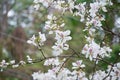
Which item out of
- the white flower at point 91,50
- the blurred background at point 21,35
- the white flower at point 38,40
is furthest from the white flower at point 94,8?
the blurred background at point 21,35

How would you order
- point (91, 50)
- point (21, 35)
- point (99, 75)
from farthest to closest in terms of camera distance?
point (21, 35), point (99, 75), point (91, 50)

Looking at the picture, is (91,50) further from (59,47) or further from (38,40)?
(38,40)

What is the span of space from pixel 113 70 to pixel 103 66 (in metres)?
0.38

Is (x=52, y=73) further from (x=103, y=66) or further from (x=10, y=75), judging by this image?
(x=10, y=75)

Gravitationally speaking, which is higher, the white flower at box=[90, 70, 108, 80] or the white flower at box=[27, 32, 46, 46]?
the white flower at box=[27, 32, 46, 46]

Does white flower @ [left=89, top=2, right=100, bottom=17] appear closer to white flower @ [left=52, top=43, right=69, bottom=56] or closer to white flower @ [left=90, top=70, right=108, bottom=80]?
white flower @ [left=52, top=43, right=69, bottom=56]

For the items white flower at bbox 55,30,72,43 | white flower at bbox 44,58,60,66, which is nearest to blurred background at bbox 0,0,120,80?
white flower at bbox 44,58,60,66

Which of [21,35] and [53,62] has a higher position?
[21,35]

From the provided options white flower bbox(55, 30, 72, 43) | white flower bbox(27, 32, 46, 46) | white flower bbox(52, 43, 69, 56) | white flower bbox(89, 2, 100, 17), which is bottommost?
white flower bbox(52, 43, 69, 56)

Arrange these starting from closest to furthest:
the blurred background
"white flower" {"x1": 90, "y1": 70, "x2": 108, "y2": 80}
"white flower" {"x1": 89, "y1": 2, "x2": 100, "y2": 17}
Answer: "white flower" {"x1": 89, "y1": 2, "x2": 100, "y2": 17}, "white flower" {"x1": 90, "y1": 70, "x2": 108, "y2": 80}, the blurred background

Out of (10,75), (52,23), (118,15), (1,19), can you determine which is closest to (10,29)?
(1,19)

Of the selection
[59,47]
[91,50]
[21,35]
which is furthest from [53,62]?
[21,35]

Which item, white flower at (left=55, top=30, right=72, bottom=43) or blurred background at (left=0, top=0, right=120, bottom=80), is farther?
blurred background at (left=0, top=0, right=120, bottom=80)

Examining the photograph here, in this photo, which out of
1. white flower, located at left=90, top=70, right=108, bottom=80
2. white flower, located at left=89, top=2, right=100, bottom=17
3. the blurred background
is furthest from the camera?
the blurred background
